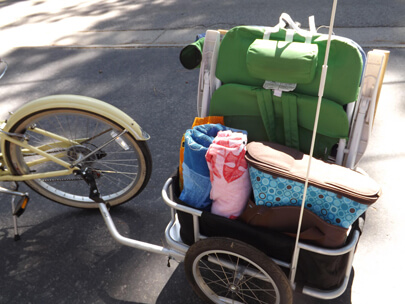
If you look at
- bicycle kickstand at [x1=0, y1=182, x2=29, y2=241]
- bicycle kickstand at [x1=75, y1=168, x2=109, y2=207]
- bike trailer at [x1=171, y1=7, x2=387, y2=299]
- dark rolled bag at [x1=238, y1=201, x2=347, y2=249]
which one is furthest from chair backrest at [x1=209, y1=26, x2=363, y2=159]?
bicycle kickstand at [x1=0, y1=182, x2=29, y2=241]

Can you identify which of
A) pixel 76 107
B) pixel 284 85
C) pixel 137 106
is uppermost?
pixel 284 85

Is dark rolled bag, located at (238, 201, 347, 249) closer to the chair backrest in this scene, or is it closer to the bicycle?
the chair backrest

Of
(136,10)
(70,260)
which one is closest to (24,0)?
(136,10)

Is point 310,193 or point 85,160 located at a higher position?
point 310,193

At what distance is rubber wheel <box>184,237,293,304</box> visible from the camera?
163cm

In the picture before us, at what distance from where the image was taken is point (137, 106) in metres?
3.68

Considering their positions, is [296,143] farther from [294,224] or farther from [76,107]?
[76,107]

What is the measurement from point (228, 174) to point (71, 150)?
1.13 m

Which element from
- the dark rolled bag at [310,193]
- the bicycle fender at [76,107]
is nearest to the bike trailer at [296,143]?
the dark rolled bag at [310,193]

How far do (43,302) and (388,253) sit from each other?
190cm

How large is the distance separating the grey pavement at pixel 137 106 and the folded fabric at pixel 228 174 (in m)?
0.63

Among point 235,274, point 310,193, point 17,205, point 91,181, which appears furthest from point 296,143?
point 17,205

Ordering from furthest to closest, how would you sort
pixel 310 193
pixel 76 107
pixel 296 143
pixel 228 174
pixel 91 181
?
pixel 91 181
pixel 76 107
pixel 296 143
pixel 228 174
pixel 310 193

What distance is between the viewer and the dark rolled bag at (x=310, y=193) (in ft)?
4.94
